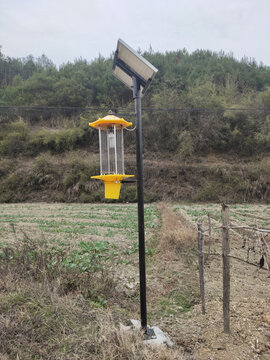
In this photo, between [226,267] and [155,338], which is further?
[226,267]

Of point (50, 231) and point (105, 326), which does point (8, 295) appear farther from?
point (50, 231)

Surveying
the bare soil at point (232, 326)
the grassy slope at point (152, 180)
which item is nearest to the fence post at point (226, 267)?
the bare soil at point (232, 326)

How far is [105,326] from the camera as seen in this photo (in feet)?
9.18

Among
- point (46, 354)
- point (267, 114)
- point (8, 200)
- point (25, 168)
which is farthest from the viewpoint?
point (267, 114)

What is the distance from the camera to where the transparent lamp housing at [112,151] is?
10.4 ft

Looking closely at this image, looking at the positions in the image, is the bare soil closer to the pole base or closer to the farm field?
the farm field

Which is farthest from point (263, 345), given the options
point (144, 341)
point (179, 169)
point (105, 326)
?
point (179, 169)

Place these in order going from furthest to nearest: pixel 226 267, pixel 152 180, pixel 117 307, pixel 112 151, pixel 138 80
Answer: pixel 152 180
pixel 117 307
pixel 226 267
pixel 112 151
pixel 138 80

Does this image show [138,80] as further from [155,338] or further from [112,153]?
[155,338]

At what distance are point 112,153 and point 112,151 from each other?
0.02 metres

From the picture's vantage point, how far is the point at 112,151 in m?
3.22

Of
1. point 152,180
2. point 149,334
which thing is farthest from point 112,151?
point 152,180

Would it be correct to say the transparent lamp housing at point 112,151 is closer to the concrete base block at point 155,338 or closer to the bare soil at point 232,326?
the concrete base block at point 155,338

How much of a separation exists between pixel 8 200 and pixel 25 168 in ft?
11.4
